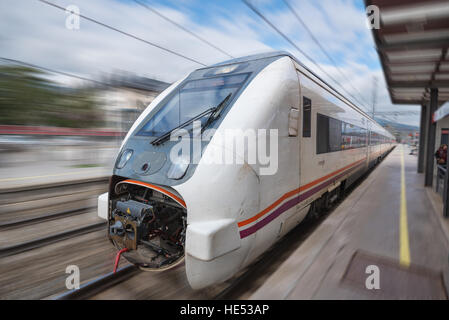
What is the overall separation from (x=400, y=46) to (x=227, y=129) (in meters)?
4.91

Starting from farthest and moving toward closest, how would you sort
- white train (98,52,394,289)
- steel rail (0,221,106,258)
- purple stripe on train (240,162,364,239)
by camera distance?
steel rail (0,221,106,258) → purple stripe on train (240,162,364,239) → white train (98,52,394,289)

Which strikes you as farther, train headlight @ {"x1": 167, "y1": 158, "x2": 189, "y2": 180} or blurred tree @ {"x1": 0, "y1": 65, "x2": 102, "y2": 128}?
blurred tree @ {"x1": 0, "y1": 65, "x2": 102, "y2": 128}

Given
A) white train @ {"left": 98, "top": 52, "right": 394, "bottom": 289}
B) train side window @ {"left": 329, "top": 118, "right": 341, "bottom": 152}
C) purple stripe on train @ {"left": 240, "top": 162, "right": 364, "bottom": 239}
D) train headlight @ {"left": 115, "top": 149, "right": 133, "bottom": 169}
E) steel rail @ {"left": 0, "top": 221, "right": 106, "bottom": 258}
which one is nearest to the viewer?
white train @ {"left": 98, "top": 52, "right": 394, "bottom": 289}

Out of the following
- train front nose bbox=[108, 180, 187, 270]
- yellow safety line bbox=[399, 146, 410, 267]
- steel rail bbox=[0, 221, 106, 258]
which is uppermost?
train front nose bbox=[108, 180, 187, 270]

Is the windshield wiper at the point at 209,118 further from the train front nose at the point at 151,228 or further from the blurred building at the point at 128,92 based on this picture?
the blurred building at the point at 128,92

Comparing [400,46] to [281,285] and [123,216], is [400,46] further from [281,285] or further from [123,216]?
[123,216]

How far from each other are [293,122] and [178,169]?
5.08ft

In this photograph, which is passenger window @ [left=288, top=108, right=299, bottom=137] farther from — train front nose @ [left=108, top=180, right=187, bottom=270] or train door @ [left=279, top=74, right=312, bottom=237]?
train front nose @ [left=108, top=180, right=187, bottom=270]

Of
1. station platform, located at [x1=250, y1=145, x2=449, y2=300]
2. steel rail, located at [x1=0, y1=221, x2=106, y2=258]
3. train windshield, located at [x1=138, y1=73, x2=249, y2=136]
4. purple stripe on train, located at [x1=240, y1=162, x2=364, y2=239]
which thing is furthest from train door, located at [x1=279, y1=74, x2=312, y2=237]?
steel rail, located at [x1=0, y1=221, x2=106, y2=258]

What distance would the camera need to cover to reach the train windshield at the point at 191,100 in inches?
125

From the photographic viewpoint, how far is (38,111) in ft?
36.0

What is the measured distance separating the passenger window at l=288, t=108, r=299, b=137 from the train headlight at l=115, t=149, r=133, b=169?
1987 mm

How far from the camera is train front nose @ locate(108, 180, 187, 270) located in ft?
9.37
